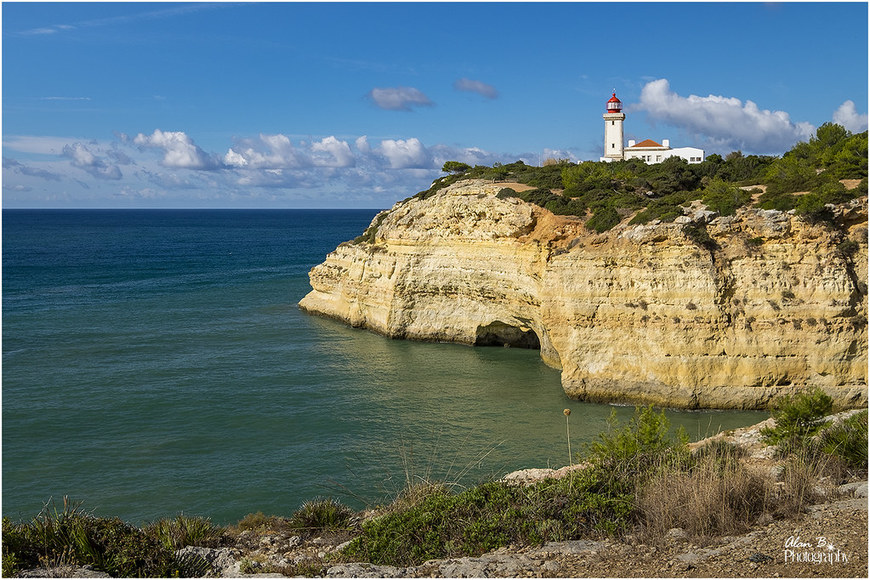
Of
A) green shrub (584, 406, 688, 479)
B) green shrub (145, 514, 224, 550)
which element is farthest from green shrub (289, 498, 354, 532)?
green shrub (584, 406, 688, 479)

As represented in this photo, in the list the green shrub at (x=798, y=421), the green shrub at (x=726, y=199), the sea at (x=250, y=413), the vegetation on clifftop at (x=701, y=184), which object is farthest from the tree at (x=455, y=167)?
the green shrub at (x=798, y=421)

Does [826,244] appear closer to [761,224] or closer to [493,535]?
[761,224]

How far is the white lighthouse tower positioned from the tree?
14.9 meters

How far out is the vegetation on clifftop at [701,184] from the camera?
77.6 ft

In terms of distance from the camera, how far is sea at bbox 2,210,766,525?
1709cm

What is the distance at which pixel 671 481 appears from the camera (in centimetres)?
941

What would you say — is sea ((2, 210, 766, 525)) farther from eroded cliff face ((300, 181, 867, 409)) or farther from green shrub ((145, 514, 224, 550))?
green shrub ((145, 514, 224, 550))

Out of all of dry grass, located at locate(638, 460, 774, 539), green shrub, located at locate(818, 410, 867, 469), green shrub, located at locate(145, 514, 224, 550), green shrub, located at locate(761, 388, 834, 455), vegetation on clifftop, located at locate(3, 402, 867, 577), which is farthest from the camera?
green shrub, located at locate(761, 388, 834, 455)

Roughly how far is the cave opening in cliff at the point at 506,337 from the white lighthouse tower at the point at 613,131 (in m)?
31.3

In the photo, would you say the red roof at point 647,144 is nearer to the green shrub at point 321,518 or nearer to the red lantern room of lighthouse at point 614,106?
the red lantern room of lighthouse at point 614,106

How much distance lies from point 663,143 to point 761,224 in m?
43.7

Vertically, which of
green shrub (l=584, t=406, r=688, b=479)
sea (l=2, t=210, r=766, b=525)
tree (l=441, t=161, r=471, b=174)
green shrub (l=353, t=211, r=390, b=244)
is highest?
tree (l=441, t=161, r=471, b=174)

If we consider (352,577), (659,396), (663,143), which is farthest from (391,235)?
(663,143)

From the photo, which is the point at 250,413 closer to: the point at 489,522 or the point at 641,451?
the point at 641,451
